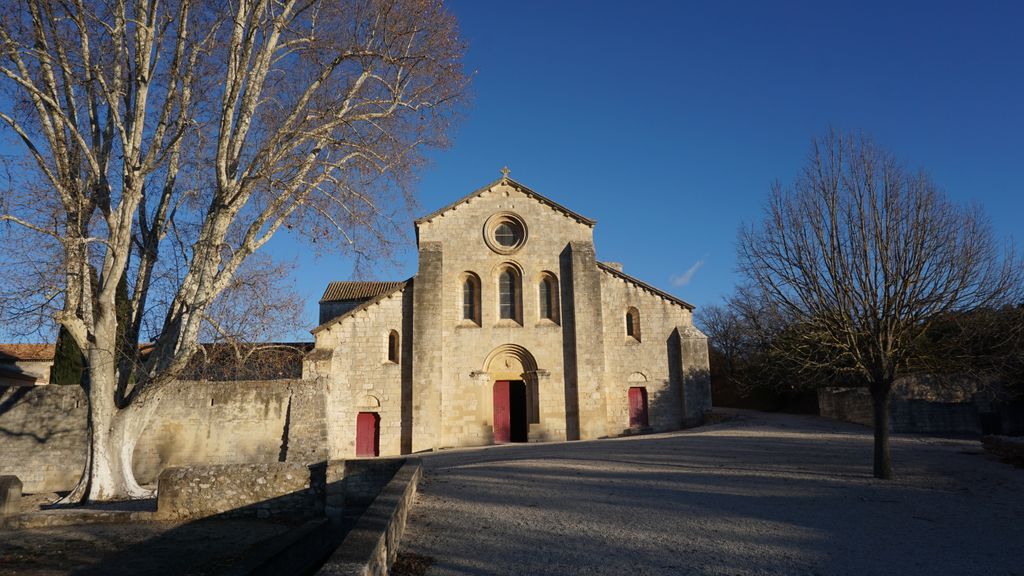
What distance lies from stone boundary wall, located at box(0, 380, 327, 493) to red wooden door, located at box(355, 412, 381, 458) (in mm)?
2904

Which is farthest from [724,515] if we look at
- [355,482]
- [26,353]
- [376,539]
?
[26,353]

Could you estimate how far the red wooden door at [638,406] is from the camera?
23953 millimetres

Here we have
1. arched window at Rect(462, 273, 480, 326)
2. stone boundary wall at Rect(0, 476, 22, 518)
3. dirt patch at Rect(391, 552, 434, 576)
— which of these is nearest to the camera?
dirt patch at Rect(391, 552, 434, 576)

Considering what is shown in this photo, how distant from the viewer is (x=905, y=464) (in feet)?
41.8

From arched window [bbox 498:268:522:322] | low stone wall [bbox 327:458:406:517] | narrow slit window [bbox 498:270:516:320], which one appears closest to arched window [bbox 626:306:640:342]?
arched window [bbox 498:268:522:322]

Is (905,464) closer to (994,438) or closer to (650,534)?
(994,438)

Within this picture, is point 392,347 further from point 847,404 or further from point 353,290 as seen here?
point 847,404

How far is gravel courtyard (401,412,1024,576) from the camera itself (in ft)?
22.1

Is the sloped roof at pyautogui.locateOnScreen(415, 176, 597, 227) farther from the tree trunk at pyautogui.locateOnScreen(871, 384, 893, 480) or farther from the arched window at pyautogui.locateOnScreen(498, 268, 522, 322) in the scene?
the tree trunk at pyautogui.locateOnScreen(871, 384, 893, 480)

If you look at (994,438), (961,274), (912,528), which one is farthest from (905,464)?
(912,528)

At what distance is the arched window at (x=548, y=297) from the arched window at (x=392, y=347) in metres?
5.78

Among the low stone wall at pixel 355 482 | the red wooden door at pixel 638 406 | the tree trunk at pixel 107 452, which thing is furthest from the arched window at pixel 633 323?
the tree trunk at pixel 107 452

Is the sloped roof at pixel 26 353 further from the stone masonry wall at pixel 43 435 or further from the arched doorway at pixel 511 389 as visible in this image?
the arched doorway at pixel 511 389

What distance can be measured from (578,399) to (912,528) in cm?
1510
